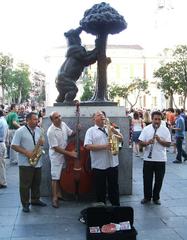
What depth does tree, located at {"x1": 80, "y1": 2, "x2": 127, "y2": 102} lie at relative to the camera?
8.78m

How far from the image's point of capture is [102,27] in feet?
29.8

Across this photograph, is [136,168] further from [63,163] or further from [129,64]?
[129,64]

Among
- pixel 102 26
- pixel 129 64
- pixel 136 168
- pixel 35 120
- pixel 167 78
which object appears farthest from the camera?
pixel 129 64

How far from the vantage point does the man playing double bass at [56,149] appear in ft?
26.3

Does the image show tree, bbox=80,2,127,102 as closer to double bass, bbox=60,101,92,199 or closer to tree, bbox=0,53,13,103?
double bass, bbox=60,101,92,199

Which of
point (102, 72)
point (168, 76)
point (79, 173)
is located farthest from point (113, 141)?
point (168, 76)

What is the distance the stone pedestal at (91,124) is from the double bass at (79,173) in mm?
347

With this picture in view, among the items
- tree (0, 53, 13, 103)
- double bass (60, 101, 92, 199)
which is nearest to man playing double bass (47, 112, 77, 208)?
double bass (60, 101, 92, 199)

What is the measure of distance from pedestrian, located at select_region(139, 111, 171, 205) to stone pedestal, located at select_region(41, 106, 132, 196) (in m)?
0.62

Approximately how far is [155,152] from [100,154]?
122cm

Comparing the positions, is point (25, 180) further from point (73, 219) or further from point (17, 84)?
point (17, 84)

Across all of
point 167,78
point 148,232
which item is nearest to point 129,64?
point 167,78

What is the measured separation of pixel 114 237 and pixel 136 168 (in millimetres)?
7541

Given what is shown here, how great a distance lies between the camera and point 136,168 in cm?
1306
